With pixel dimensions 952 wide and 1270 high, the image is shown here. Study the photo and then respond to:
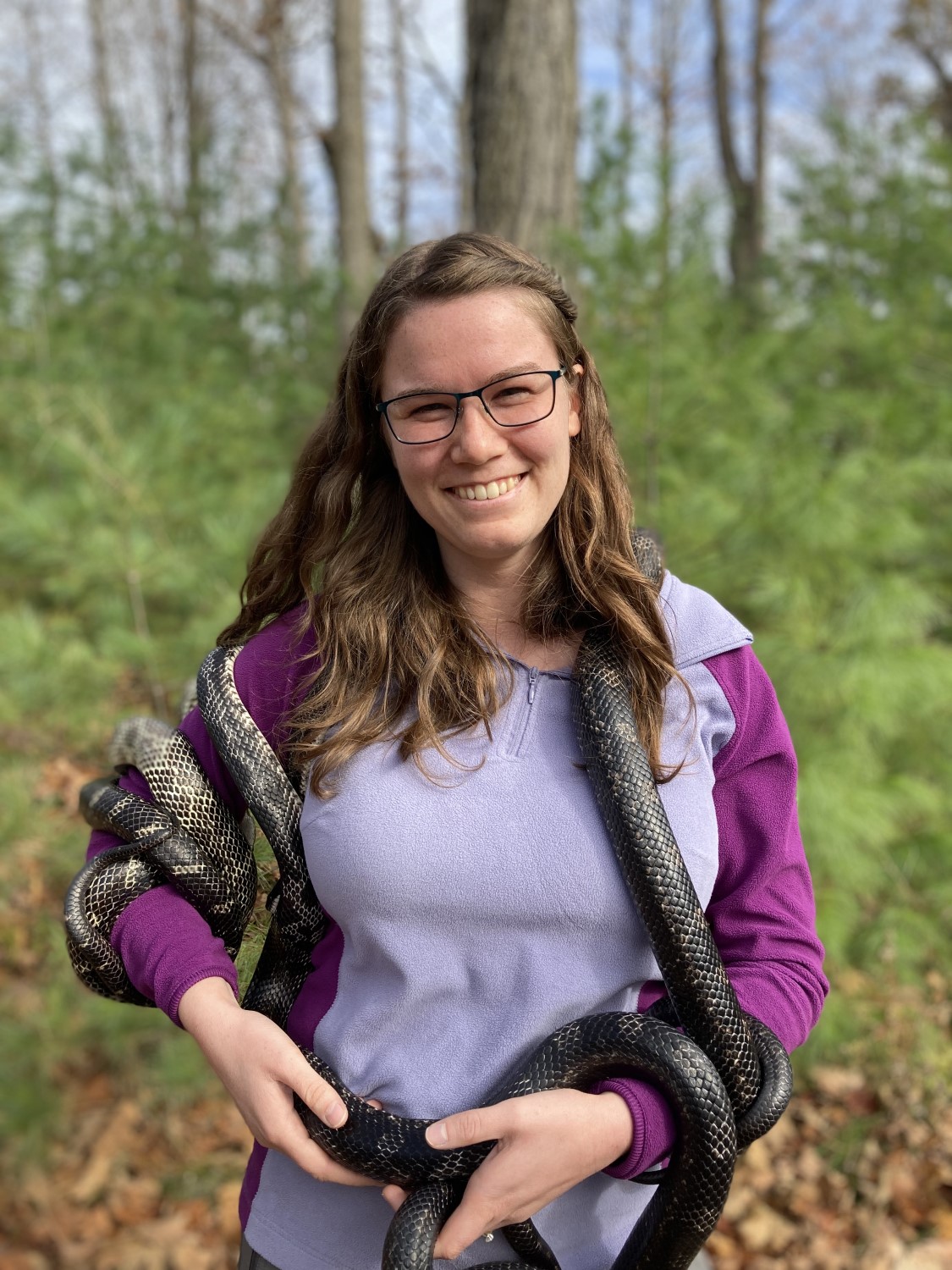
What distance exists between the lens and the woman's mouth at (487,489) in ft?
4.92

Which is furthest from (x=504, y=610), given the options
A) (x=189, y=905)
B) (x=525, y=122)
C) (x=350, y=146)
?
(x=350, y=146)

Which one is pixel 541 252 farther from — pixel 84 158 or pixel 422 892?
→ pixel 84 158

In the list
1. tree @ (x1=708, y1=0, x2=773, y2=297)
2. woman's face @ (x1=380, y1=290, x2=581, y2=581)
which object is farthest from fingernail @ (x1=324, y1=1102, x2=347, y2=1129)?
tree @ (x1=708, y1=0, x2=773, y2=297)

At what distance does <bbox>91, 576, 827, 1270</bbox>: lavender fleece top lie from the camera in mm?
1381

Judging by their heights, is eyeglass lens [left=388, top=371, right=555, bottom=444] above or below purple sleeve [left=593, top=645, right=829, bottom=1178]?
above

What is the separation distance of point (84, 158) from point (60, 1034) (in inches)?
262

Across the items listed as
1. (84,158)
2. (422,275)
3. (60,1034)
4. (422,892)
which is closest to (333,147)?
(84,158)

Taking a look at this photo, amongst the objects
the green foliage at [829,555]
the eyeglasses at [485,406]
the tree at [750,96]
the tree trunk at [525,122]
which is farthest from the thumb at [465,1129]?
the tree at [750,96]

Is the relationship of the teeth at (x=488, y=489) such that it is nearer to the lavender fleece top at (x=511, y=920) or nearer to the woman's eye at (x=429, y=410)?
the woman's eye at (x=429, y=410)

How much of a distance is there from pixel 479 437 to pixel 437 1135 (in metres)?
0.95

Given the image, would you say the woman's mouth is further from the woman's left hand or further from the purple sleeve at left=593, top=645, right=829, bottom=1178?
the woman's left hand

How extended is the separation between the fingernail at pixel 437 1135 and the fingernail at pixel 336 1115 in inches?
4.9

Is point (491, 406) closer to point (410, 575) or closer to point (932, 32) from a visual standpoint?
point (410, 575)

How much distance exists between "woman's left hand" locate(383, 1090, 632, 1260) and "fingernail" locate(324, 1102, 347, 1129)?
4.9 inches
